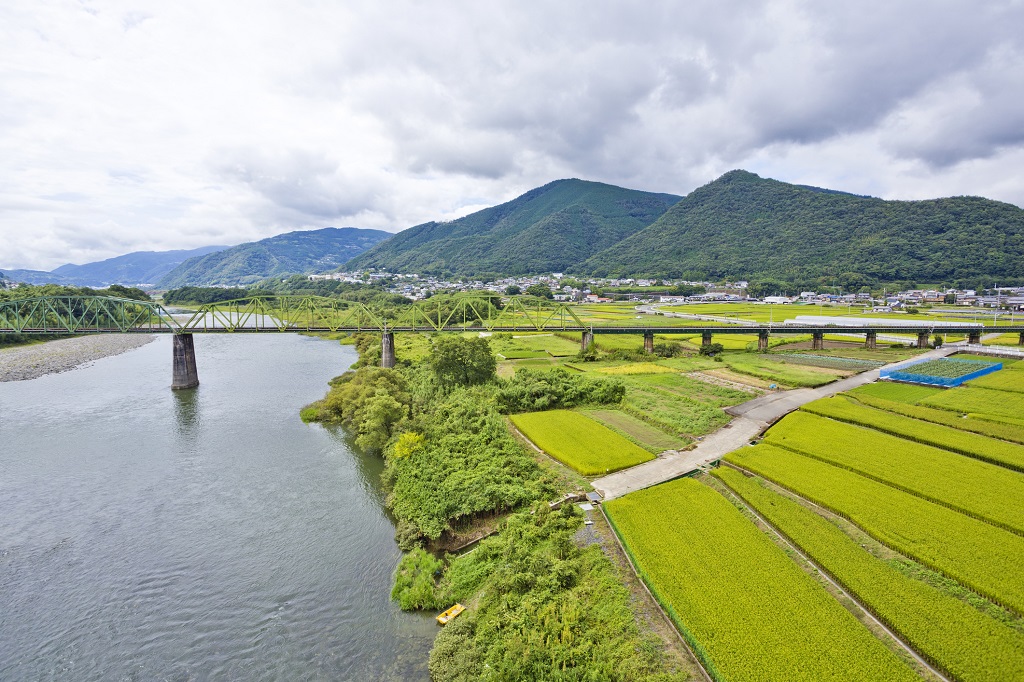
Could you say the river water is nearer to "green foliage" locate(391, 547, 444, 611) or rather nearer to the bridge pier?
"green foliage" locate(391, 547, 444, 611)

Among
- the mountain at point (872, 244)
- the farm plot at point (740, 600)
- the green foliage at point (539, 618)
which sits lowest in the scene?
the green foliage at point (539, 618)

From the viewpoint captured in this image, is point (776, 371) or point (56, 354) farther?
point (56, 354)

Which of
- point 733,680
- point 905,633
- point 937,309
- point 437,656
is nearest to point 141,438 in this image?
point 437,656

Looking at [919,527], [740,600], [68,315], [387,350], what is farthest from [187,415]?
[68,315]

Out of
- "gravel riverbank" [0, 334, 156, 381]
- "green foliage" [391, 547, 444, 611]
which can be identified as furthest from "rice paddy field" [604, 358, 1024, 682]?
"gravel riverbank" [0, 334, 156, 381]

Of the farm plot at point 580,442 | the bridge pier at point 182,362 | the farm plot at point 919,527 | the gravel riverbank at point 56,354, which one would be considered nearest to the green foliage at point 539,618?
the farm plot at point 580,442

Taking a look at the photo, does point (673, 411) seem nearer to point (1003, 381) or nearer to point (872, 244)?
point (1003, 381)

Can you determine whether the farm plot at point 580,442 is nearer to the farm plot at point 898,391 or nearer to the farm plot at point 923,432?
the farm plot at point 923,432
